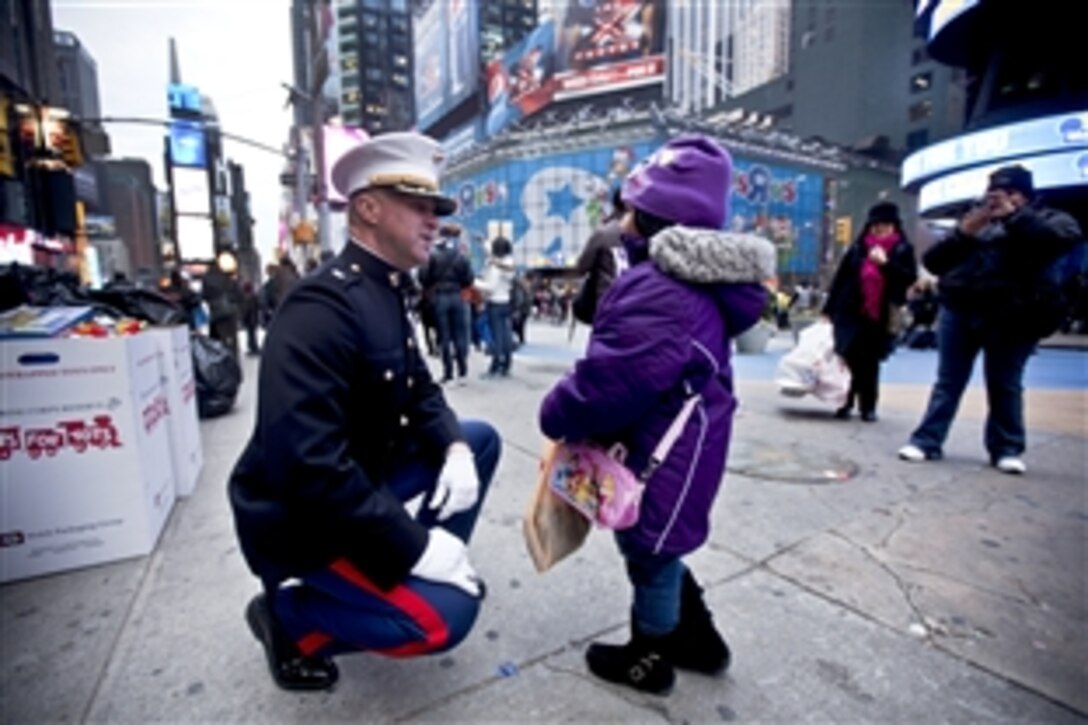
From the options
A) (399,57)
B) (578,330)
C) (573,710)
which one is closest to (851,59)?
(578,330)

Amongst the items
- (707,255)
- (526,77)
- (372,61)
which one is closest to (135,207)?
(372,61)

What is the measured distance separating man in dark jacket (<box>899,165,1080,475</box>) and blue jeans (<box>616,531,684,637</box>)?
9.93ft

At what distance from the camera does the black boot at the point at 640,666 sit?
1580 millimetres

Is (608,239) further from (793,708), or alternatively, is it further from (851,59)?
(851,59)

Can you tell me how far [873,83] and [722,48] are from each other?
5947 cm

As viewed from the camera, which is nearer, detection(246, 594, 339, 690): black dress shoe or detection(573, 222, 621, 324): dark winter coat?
detection(246, 594, 339, 690): black dress shoe

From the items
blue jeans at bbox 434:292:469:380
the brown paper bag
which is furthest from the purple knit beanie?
blue jeans at bbox 434:292:469:380

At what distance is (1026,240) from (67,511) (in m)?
5.10

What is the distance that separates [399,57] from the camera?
10194cm

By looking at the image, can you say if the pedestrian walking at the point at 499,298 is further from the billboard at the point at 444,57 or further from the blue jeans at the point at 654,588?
the billboard at the point at 444,57

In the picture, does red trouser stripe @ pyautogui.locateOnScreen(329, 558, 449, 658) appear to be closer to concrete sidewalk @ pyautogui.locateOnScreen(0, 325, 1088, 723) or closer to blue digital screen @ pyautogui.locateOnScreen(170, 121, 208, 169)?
concrete sidewalk @ pyautogui.locateOnScreen(0, 325, 1088, 723)

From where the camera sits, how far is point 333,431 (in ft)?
4.12

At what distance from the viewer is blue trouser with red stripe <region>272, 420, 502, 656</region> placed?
136 centimetres

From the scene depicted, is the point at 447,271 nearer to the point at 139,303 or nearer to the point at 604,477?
the point at 139,303
